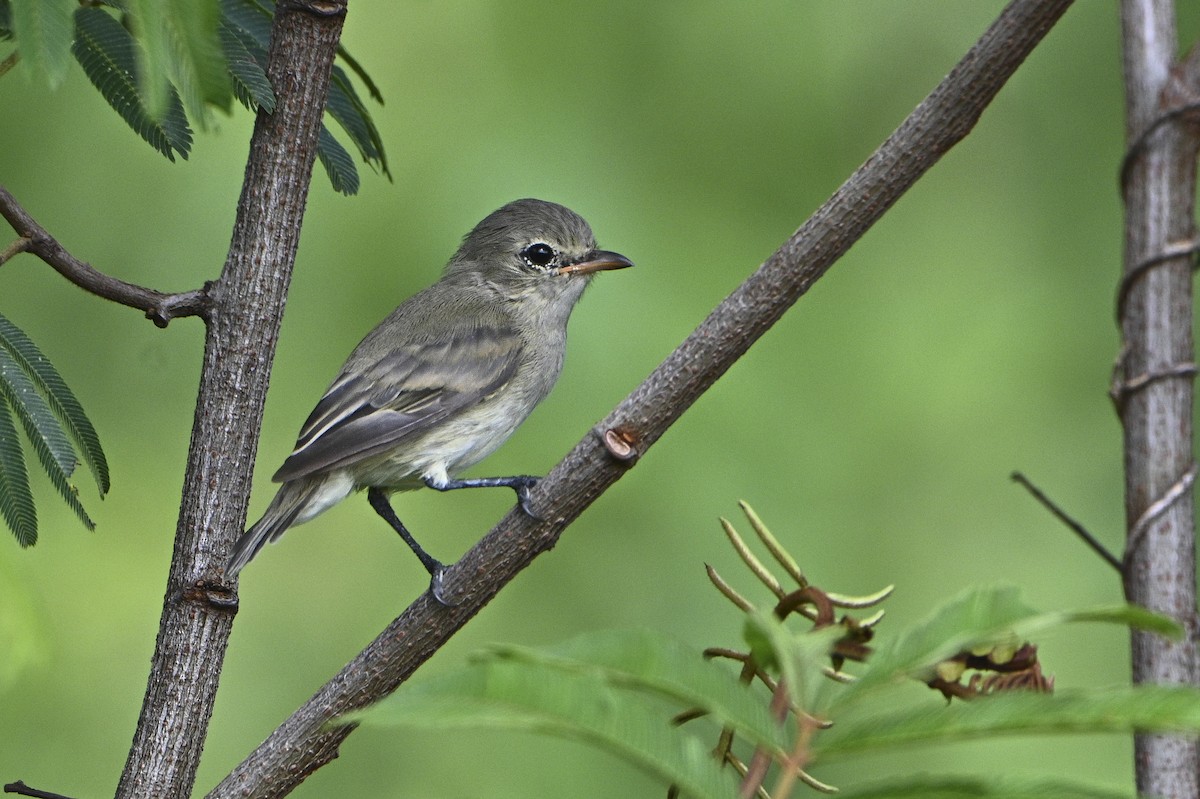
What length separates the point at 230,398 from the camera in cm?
214

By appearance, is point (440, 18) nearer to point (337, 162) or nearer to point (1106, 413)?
point (337, 162)

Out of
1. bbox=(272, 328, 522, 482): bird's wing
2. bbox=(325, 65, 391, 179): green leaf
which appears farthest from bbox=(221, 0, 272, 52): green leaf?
bbox=(272, 328, 522, 482): bird's wing

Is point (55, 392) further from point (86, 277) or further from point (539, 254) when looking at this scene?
point (539, 254)

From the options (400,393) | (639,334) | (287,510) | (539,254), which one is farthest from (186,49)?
(539,254)

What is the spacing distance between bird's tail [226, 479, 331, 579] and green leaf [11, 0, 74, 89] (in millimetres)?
1962

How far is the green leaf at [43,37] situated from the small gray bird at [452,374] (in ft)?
6.47

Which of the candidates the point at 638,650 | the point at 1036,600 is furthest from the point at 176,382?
the point at 638,650

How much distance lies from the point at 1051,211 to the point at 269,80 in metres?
3.30

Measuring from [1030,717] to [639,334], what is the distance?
3.54 m

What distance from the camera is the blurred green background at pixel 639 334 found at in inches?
171

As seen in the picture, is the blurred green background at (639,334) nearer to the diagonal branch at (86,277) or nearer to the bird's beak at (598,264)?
the bird's beak at (598,264)

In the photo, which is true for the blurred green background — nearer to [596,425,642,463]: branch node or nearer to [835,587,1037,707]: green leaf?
[596,425,642,463]: branch node

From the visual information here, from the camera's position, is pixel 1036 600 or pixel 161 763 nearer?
pixel 161 763

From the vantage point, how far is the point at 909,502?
4473mm
